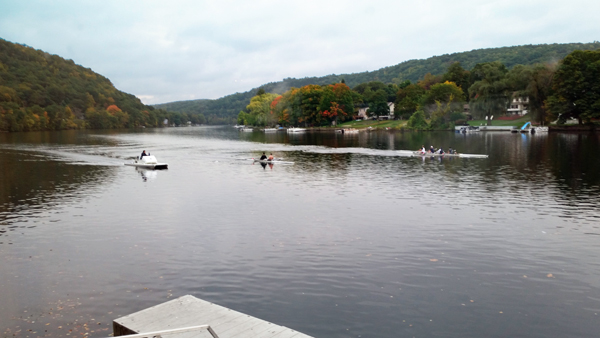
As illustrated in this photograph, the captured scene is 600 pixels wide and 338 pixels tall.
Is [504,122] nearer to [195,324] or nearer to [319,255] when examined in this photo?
[319,255]

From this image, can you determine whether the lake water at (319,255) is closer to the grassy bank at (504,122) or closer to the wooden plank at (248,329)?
the wooden plank at (248,329)

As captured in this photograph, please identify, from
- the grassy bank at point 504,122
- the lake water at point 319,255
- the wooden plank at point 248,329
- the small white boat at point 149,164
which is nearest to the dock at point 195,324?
the wooden plank at point 248,329

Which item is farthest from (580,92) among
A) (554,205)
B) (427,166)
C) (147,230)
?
(147,230)

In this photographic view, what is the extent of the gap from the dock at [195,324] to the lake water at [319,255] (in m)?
2.07

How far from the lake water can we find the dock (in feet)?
6.79

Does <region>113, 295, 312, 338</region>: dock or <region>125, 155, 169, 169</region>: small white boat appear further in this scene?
<region>125, 155, 169, 169</region>: small white boat

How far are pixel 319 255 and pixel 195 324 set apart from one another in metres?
10.0

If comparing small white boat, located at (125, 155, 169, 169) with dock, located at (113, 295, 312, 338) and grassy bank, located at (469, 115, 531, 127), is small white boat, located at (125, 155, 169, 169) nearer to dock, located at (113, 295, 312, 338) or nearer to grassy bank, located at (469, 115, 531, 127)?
dock, located at (113, 295, 312, 338)

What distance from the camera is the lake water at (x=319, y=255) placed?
15.3 m

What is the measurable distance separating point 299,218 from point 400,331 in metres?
16.1

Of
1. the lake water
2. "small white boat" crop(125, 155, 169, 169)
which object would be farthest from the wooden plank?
"small white boat" crop(125, 155, 169, 169)

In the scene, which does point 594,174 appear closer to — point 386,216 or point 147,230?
point 386,216

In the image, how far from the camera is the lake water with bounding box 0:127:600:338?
50.3 ft

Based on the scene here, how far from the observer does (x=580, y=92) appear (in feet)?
448
